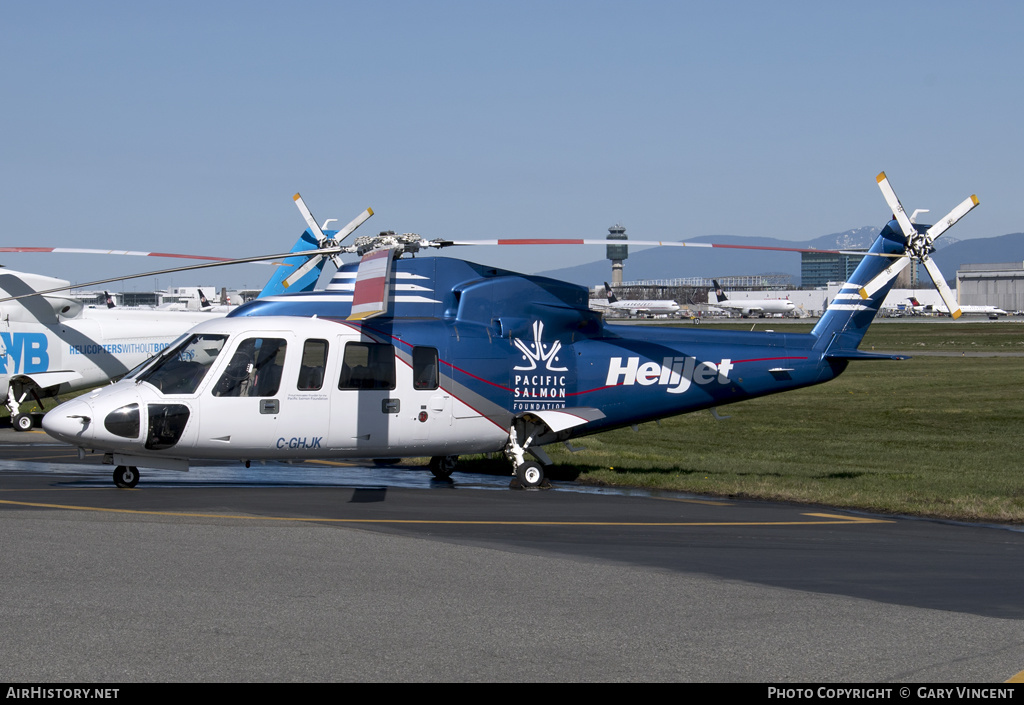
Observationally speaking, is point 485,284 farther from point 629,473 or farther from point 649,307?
point 649,307

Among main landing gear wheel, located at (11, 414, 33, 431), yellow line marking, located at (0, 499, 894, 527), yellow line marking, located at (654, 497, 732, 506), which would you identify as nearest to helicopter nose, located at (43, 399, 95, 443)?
yellow line marking, located at (0, 499, 894, 527)

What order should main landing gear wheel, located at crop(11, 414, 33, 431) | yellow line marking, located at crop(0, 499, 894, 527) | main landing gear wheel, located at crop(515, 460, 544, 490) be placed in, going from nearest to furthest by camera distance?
yellow line marking, located at crop(0, 499, 894, 527) → main landing gear wheel, located at crop(515, 460, 544, 490) → main landing gear wheel, located at crop(11, 414, 33, 431)

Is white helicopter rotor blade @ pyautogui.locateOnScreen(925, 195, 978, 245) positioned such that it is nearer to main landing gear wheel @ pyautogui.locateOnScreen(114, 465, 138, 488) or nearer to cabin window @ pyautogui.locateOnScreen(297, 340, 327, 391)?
cabin window @ pyautogui.locateOnScreen(297, 340, 327, 391)

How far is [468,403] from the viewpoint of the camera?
52.5 feet

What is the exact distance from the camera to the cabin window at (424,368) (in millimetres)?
15711

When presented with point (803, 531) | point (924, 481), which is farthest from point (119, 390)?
point (924, 481)

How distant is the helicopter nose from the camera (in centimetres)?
1404

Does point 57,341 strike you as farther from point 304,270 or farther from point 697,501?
point 697,501

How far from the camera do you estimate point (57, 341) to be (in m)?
24.8

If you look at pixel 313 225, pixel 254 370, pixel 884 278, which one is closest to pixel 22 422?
pixel 313 225

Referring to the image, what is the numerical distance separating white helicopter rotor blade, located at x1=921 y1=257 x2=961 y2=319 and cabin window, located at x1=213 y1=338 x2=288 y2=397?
9.70 meters

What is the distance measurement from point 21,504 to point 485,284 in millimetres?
7320

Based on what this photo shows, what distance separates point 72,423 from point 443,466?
19.2ft

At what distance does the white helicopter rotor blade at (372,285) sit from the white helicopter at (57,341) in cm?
915
